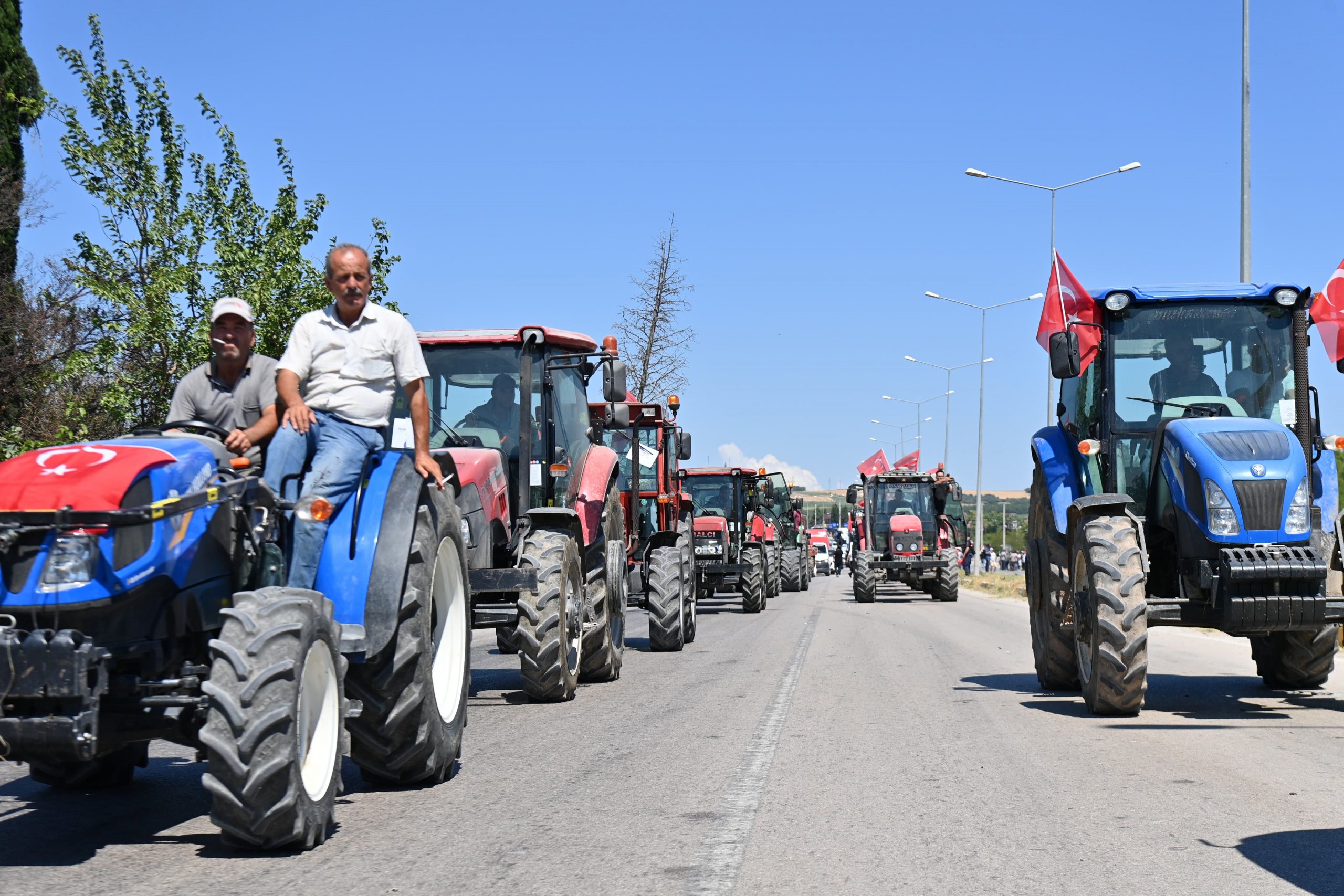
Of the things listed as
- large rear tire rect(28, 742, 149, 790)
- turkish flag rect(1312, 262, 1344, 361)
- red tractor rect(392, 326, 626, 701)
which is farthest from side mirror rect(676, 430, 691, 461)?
large rear tire rect(28, 742, 149, 790)

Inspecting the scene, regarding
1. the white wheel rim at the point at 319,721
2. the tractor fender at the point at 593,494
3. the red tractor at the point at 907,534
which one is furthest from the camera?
the red tractor at the point at 907,534

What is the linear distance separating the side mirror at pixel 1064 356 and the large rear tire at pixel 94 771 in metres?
6.83

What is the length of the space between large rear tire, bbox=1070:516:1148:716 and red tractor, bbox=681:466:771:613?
51.6ft

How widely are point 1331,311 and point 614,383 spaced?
576 cm

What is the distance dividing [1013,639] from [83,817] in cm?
1482

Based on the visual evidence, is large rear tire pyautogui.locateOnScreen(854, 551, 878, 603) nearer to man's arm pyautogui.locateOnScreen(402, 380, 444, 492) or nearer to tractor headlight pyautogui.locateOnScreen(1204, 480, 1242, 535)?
tractor headlight pyautogui.locateOnScreen(1204, 480, 1242, 535)

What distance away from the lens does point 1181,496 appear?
988cm

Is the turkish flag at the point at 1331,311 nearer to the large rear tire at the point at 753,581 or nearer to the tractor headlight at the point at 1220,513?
the tractor headlight at the point at 1220,513

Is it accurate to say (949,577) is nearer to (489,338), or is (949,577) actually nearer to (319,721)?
(489,338)

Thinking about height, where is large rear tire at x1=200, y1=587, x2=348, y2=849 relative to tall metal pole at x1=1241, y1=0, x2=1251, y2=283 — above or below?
below

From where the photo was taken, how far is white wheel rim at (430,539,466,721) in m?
7.37

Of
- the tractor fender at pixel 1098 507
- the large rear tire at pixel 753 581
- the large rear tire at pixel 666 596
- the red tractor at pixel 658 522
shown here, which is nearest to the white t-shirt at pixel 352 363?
the tractor fender at pixel 1098 507

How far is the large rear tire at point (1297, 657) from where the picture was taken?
1088 centimetres

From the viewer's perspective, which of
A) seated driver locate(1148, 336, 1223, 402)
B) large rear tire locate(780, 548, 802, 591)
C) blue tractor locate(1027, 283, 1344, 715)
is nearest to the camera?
blue tractor locate(1027, 283, 1344, 715)
